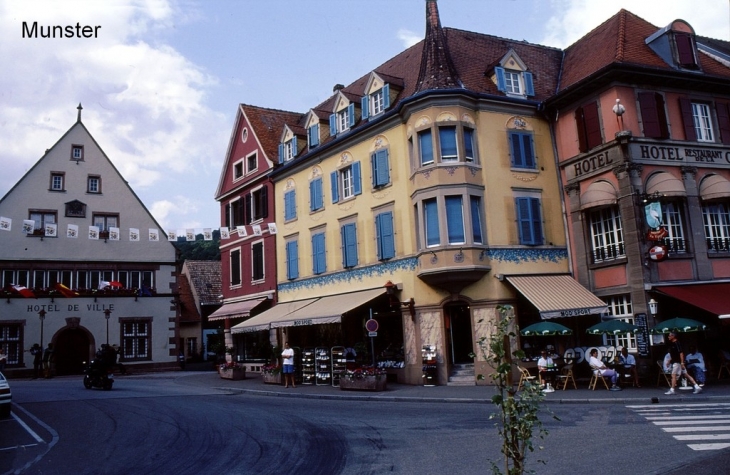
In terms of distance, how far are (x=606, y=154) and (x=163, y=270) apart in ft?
93.5

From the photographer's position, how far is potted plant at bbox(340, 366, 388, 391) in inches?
870

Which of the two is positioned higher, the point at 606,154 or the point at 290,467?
the point at 606,154

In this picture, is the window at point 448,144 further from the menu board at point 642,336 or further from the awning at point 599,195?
the menu board at point 642,336

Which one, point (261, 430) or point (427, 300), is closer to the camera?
point (261, 430)

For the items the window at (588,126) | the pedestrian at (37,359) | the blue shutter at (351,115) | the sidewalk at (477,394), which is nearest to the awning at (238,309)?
the sidewalk at (477,394)

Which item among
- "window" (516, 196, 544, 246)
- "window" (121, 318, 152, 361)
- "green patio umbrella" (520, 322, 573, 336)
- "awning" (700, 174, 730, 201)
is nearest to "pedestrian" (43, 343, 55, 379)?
"window" (121, 318, 152, 361)

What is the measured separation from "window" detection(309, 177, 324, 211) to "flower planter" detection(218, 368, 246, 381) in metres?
8.47

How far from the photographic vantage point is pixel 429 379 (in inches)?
919

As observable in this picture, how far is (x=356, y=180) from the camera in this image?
27984 millimetres

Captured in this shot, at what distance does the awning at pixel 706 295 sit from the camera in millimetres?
20375

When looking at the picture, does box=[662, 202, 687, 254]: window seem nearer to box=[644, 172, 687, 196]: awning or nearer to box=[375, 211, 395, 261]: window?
box=[644, 172, 687, 196]: awning

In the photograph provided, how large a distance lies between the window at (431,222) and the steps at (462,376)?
15.4ft

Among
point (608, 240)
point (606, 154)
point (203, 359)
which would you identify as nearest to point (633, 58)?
point (606, 154)

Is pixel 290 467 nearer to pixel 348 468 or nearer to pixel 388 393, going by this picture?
pixel 348 468
